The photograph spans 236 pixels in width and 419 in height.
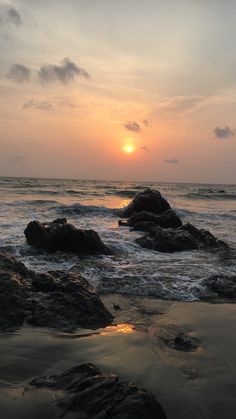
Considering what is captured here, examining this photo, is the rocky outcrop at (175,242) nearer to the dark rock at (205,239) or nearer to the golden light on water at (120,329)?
the dark rock at (205,239)

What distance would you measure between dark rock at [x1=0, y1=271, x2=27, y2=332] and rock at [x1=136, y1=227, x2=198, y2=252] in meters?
6.44

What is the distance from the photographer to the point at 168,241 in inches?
478

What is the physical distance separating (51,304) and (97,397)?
2.59 metres

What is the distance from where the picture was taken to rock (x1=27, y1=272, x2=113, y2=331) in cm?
539

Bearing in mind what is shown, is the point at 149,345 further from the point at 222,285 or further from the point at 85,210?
the point at 85,210

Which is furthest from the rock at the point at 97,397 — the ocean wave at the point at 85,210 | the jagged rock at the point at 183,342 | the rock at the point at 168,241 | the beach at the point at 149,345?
the ocean wave at the point at 85,210

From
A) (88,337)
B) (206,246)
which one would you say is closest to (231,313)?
(88,337)

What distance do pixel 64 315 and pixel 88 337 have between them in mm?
708

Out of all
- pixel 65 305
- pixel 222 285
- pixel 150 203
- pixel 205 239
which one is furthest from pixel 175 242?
pixel 150 203

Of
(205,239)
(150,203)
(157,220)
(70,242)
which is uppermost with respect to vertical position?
(150,203)

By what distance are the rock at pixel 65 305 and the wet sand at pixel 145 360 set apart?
23cm

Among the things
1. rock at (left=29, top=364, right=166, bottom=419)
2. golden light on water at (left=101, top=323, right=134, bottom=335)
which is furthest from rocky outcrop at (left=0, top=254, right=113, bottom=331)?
rock at (left=29, top=364, right=166, bottom=419)

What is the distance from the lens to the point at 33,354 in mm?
4352

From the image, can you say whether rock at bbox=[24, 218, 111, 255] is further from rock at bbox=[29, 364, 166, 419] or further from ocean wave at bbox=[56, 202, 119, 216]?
ocean wave at bbox=[56, 202, 119, 216]
